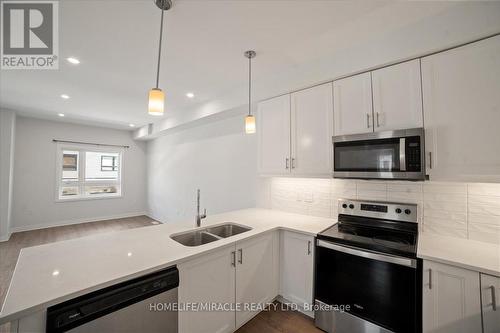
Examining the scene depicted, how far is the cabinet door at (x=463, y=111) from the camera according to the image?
55.7 inches

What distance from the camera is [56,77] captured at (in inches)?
110

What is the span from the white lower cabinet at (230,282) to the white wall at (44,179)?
5937 mm

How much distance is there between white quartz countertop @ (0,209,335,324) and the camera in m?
0.92

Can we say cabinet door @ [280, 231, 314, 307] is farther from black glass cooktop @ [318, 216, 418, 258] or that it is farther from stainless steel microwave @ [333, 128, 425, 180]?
stainless steel microwave @ [333, 128, 425, 180]

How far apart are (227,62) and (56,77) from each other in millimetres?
2434

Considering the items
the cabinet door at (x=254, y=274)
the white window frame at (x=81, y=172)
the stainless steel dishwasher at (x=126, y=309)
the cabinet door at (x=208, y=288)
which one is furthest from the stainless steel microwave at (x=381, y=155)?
the white window frame at (x=81, y=172)

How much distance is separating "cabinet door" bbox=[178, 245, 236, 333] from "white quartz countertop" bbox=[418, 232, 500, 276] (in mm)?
1436

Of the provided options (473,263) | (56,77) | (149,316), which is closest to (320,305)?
(473,263)

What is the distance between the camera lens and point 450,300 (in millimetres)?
1354

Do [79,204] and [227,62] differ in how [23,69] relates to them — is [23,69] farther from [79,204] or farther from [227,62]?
[79,204]

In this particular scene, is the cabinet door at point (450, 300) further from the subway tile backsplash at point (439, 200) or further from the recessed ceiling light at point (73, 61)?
the recessed ceiling light at point (73, 61)

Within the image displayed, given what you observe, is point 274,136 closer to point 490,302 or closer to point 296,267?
point 296,267

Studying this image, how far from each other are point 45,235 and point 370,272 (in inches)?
251

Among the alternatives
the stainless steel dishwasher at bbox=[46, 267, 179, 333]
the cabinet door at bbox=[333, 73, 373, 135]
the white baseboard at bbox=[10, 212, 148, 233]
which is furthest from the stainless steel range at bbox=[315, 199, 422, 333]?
the white baseboard at bbox=[10, 212, 148, 233]
